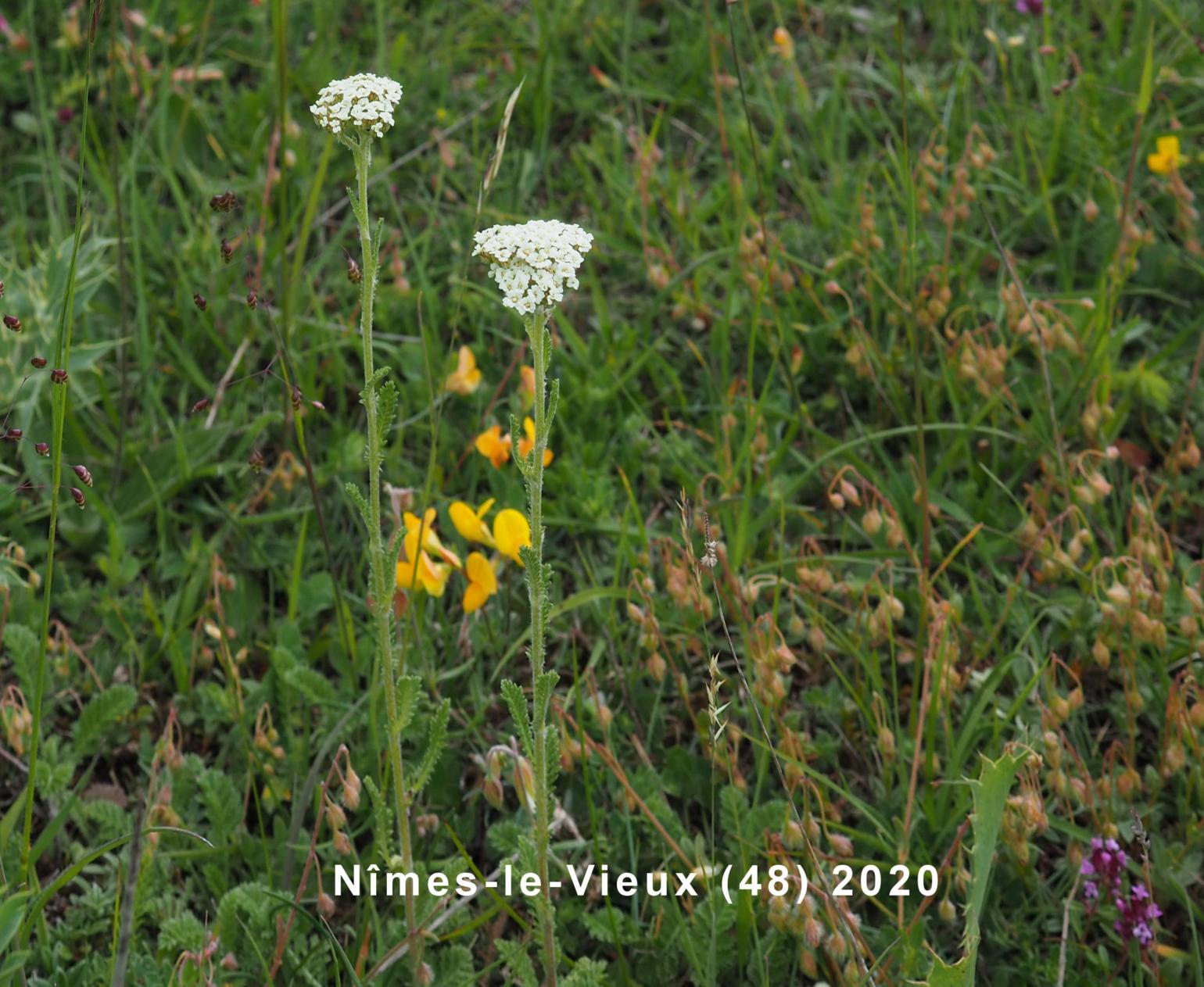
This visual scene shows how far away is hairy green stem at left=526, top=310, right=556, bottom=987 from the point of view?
1.42 metres

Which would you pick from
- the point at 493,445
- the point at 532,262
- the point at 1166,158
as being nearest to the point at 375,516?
the point at 532,262

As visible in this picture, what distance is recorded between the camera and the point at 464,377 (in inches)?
108

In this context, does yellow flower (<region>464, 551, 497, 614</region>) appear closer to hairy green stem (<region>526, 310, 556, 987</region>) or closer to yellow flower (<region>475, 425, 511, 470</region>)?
yellow flower (<region>475, 425, 511, 470</region>)

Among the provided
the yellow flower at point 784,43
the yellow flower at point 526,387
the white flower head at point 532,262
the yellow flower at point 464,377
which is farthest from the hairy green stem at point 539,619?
the yellow flower at point 784,43

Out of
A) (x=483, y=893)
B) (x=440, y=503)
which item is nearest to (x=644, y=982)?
(x=483, y=893)

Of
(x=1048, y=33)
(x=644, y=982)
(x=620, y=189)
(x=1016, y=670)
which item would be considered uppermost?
(x=1048, y=33)

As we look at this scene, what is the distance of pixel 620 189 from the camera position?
329 centimetres

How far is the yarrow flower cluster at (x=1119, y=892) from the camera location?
72.4 inches

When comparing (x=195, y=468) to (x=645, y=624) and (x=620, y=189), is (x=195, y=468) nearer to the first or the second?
(x=645, y=624)

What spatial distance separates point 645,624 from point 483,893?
0.52 meters

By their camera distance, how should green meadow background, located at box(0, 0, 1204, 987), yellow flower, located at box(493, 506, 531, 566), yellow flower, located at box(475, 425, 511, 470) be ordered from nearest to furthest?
1. green meadow background, located at box(0, 0, 1204, 987)
2. yellow flower, located at box(493, 506, 531, 566)
3. yellow flower, located at box(475, 425, 511, 470)

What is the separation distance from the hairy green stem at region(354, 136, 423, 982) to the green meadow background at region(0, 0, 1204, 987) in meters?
0.06

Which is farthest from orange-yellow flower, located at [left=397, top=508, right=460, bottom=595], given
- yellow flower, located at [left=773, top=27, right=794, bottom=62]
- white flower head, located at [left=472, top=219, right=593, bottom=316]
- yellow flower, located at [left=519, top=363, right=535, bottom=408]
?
yellow flower, located at [left=773, top=27, right=794, bottom=62]

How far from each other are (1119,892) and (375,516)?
4.00 ft
